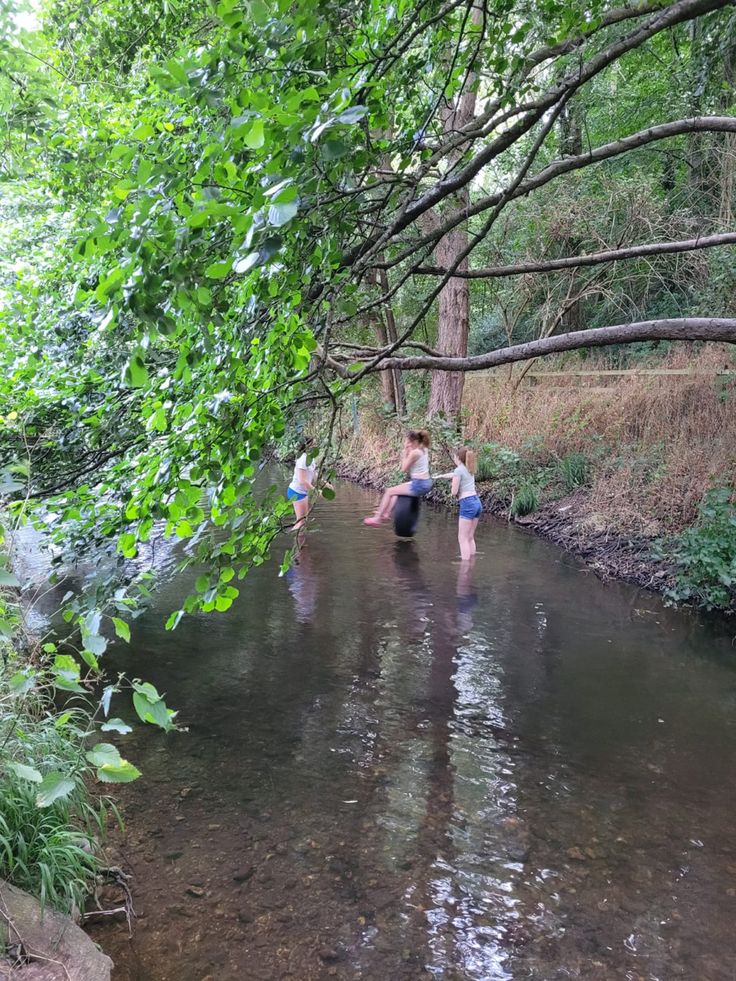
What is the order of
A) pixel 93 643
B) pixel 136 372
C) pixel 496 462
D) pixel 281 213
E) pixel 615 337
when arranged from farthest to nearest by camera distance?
pixel 496 462
pixel 615 337
pixel 93 643
pixel 136 372
pixel 281 213

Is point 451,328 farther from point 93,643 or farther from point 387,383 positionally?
point 93,643

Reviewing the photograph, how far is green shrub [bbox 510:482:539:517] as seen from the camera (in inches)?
501

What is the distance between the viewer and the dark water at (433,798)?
3.25 metres

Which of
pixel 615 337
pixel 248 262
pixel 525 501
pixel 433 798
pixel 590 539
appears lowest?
pixel 433 798

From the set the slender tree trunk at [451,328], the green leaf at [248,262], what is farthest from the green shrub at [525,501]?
the green leaf at [248,262]

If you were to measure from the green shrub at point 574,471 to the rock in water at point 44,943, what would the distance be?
10.6 m

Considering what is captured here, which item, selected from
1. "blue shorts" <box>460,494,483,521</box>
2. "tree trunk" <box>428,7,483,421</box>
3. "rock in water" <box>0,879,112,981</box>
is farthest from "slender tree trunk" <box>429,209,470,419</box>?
"rock in water" <box>0,879,112,981</box>

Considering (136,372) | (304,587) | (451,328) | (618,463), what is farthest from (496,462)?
(136,372)

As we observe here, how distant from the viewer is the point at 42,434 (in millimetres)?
4387

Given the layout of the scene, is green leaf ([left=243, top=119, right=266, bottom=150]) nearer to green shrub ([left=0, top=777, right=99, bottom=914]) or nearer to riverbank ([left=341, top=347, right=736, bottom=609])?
green shrub ([left=0, top=777, right=99, bottom=914])

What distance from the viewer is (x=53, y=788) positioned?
223 cm

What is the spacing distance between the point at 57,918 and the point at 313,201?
318 cm

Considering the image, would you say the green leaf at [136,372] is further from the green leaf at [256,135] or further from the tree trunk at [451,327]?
the tree trunk at [451,327]

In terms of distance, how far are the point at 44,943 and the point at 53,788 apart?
116 centimetres
